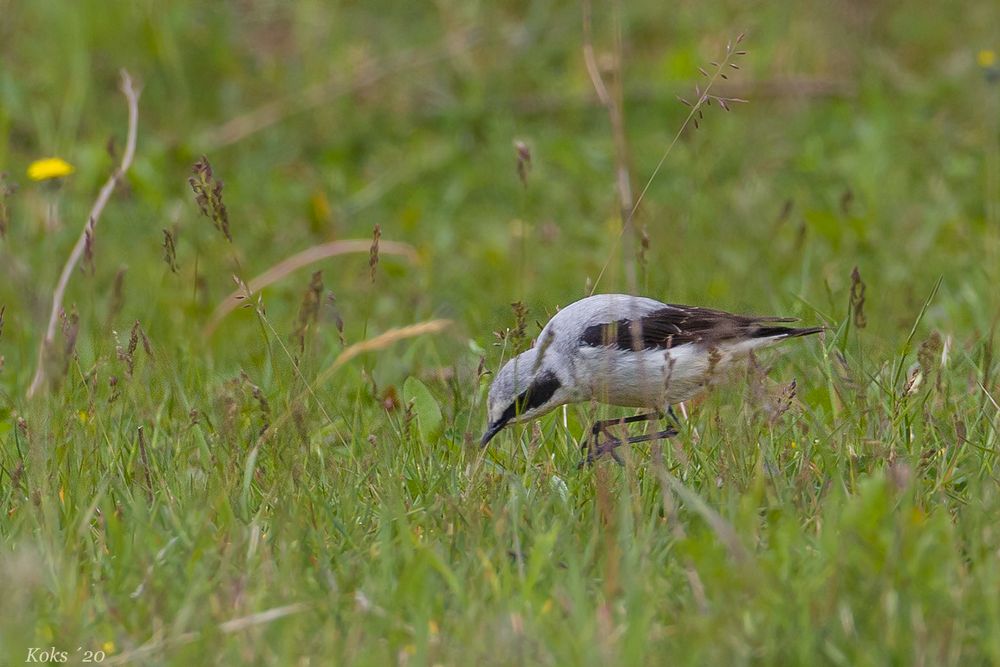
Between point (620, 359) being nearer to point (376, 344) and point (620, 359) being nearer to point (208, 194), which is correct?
point (376, 344)

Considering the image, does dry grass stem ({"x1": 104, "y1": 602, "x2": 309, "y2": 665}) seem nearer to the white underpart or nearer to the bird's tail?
the white underpart

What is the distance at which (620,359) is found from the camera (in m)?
4.86

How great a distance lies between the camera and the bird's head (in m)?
4.66

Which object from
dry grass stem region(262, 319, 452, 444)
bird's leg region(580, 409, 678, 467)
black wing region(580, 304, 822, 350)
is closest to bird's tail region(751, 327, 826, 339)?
black wing region(580, 304, 822, 350)

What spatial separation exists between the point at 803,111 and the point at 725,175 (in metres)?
1.03

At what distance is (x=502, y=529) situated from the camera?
3.87 m

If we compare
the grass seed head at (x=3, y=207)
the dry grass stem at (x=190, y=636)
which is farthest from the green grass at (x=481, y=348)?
the grass seed head at (x=3, y=207)

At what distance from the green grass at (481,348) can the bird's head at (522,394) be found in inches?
3.8

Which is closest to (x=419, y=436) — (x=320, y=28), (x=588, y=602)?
(x=588, y=602)

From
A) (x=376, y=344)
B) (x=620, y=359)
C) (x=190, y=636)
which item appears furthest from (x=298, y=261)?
(x=190, y=636)

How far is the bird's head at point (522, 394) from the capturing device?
15.3 feet

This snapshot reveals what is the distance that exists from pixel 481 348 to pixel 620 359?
2.66 ft

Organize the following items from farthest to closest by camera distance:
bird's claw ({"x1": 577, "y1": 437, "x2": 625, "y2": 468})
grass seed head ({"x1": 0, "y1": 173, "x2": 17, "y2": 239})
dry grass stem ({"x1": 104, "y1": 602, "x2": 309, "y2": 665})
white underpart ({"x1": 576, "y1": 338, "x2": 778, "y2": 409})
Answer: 1. white underpart ({"x1": 576, "y1": 338, "x2": 778, "y2": 409})
2. grass seed head ({"x1": 0, "y1": 173, "x2": 17, "y2": 239})
3. bird's claw ({"x1": 577, "y1": 437, "x2": 625, "y2": 468})
4. dry grass stem ({"x1": 104, "y1": 602, "x2": 309, "y2": 665})

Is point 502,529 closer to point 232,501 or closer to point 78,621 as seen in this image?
point 232,501
